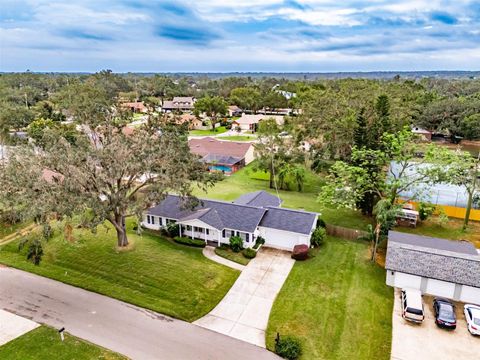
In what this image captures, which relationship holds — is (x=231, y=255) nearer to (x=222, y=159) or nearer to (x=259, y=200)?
(x=259, y=200)

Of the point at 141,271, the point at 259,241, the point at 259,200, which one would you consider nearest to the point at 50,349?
the point at 141,271

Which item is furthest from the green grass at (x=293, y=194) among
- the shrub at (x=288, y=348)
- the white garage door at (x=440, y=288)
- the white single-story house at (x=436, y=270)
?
the shrub at (x=288, y=348)

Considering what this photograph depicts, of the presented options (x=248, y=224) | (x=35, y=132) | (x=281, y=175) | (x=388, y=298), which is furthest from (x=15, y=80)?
(x=388, y=298)

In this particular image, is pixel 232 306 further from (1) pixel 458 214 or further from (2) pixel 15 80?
(2) pixel 15 80

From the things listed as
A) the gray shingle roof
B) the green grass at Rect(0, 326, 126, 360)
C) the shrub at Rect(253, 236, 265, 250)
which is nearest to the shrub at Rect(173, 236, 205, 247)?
the gray shingle roof

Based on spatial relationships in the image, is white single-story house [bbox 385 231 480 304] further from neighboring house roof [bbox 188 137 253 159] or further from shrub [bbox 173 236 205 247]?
neighboring house roof [bbox 188 137 253 159]

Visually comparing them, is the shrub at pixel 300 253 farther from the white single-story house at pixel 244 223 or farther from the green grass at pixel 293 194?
the green grass at pixel 293 194

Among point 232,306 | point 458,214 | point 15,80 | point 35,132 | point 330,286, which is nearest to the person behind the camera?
point 232,306
